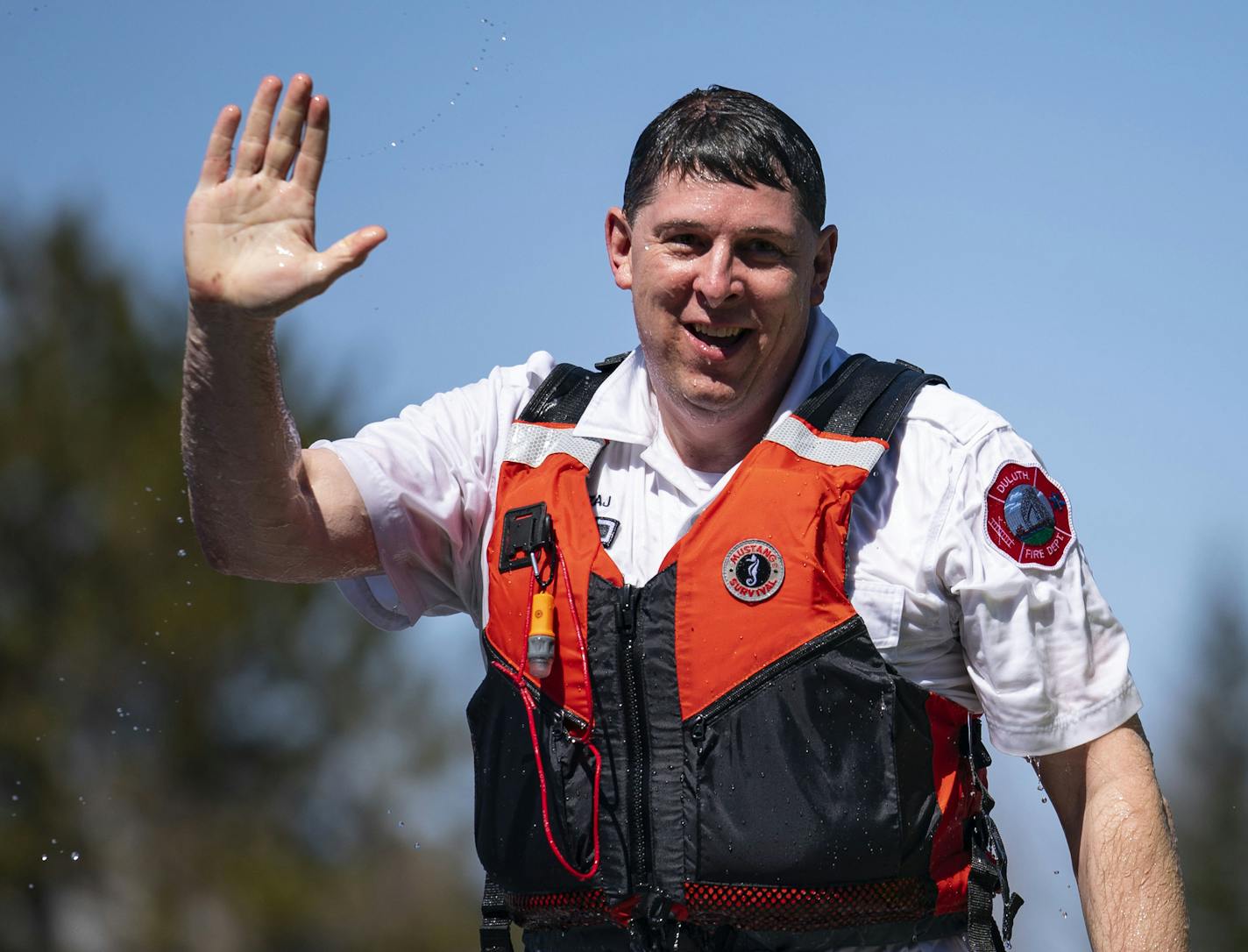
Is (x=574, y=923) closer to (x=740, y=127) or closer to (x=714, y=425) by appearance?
(x=714, y=425)

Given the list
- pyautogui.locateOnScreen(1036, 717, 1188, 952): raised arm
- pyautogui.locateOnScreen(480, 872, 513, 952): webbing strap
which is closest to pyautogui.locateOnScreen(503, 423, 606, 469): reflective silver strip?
pyautogui.locateOnScreen(480, 872, 513, 952): webbing strap

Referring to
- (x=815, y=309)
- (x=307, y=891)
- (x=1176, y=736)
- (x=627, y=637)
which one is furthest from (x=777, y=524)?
(x=1176, y=736)

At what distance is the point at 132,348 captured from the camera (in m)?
31.7

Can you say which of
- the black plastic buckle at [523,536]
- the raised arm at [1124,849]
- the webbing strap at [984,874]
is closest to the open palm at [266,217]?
the black plastic buckle at [523,536]

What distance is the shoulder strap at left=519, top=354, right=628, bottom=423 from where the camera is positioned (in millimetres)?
4805

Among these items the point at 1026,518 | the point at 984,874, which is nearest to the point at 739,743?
the point at 984,874

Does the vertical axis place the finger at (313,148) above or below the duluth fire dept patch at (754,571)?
above

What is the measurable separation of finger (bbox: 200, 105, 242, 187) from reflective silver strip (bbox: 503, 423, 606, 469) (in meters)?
1.14

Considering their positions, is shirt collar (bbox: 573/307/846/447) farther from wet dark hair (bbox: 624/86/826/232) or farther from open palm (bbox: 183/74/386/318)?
open palm (bbox: 183/74/386/318)

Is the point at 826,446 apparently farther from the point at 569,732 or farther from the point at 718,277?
the point at 569,732

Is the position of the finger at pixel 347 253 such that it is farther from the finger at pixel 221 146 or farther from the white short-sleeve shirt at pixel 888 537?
the white short-sleeve shirt at pixel 888 537

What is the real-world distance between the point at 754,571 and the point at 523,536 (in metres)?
0.66

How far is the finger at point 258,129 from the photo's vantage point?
4.11 meters

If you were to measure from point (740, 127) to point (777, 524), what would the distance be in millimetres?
1158
